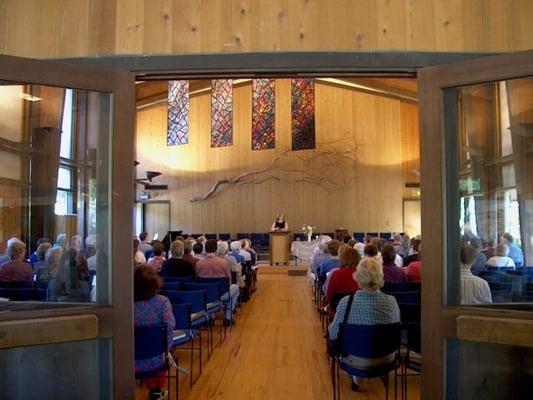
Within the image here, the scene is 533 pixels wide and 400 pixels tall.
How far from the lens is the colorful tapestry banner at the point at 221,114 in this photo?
17.0 m

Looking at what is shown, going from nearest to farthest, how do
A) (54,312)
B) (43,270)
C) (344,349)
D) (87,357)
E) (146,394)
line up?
(54,312) → (87,357) → (43,270) → (344,349) → (146,394)

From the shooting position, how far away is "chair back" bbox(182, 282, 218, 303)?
4656 mm

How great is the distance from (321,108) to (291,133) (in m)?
1.38

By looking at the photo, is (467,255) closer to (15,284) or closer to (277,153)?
(15,284)

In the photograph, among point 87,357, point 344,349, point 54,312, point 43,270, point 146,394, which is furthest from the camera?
point 146,394

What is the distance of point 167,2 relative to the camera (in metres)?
2.72

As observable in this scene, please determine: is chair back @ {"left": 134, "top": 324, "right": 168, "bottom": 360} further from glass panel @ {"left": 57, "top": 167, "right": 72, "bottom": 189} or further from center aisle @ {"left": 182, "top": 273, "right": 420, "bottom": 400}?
glass panel @ {"left": 57, "top": 167, "right": 72, "bottom": 189}

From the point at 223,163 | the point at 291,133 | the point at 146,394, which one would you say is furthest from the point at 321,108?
the point at 146,394

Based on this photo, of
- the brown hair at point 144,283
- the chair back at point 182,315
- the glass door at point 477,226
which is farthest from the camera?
the chair back at point 182,315

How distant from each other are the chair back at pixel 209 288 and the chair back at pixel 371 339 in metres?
2.08

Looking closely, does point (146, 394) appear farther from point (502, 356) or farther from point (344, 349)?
point (502, 356)

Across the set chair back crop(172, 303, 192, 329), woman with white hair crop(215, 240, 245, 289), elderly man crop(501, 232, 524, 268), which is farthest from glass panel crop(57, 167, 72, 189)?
woman with white hair crop(215, 240, 245, 289)

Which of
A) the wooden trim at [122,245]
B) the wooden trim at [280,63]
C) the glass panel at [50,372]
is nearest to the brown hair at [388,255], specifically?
the wooden trim at [280,63]

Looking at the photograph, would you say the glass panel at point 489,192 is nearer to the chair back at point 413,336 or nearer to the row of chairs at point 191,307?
the chair back at point 413,336
